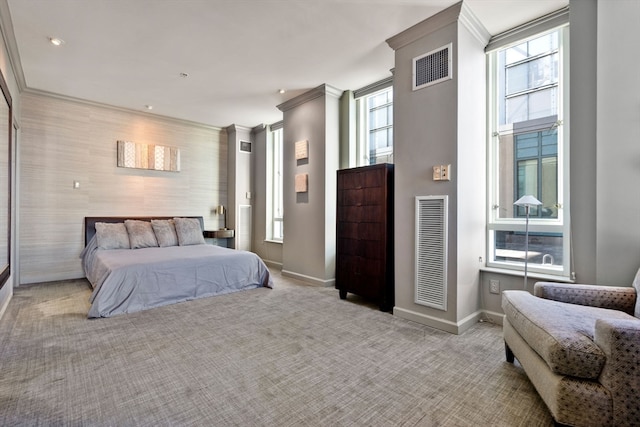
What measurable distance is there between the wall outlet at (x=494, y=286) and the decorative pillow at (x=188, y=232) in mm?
4502

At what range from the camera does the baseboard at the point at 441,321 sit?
2.87 metres

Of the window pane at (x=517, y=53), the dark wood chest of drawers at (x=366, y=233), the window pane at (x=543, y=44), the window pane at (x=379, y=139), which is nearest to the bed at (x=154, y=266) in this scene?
the dark wood chest of drawers at (x=366, y=233)

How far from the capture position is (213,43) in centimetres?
335

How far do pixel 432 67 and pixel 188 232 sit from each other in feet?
14.7

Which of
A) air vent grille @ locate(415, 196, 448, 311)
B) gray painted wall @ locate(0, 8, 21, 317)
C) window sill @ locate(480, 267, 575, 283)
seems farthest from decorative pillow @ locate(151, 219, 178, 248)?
window sill @ locate(480, 267, 575, 283)

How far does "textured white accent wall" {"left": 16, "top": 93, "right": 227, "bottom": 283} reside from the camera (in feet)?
15.1

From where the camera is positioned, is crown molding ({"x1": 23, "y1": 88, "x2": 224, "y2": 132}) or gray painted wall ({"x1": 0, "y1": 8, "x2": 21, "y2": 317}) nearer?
gray painted wall ({"x1": 0, "y1": 8, "x2": 21, "y2": 317})

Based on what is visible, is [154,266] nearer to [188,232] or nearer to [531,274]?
[188,232]

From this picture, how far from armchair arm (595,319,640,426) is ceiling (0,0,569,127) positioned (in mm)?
2690

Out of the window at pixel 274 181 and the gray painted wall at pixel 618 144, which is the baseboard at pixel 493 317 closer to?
the gray painted wall at pixel 618 144

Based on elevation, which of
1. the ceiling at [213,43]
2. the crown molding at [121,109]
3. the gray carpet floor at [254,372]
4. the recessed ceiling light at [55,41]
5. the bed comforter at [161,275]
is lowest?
the gray carpet floor at [254,372]

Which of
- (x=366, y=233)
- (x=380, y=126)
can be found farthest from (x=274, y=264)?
(x=380, y=126)

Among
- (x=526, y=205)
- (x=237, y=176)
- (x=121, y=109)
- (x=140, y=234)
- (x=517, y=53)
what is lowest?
(x=140, y=234)

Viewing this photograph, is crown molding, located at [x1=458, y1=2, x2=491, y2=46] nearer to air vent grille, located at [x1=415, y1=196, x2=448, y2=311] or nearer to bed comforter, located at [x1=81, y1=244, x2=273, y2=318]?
air vent grille, located at [x1=415, y1=196, x2=448, y2=311]
